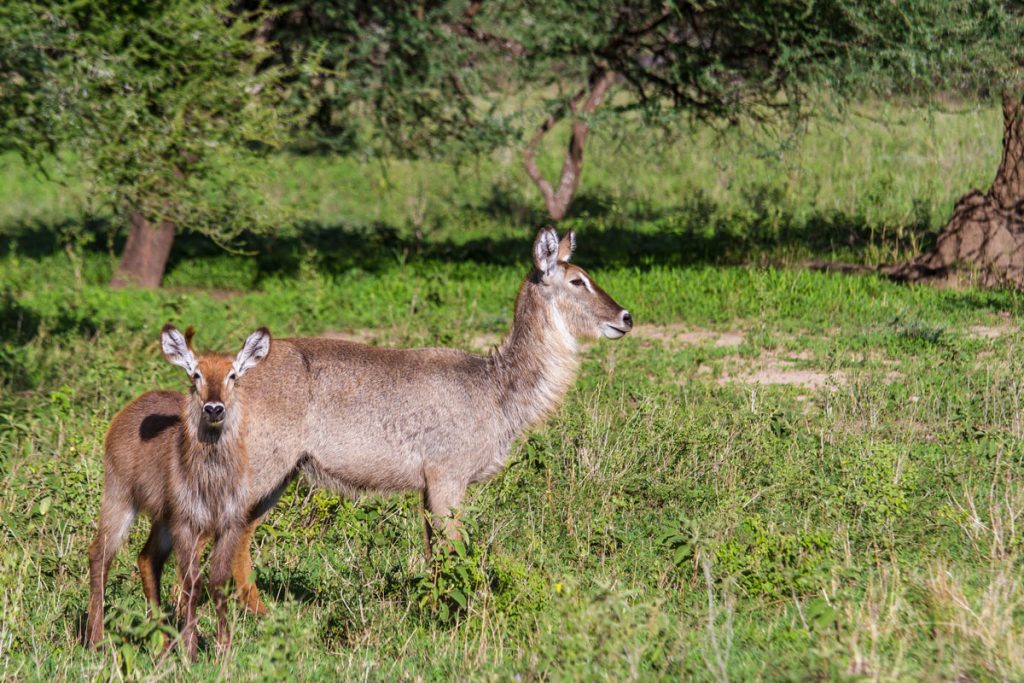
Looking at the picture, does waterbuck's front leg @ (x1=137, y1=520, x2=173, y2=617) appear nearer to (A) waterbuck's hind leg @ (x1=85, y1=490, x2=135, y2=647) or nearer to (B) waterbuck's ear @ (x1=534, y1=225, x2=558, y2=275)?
(A) waterbuck's hind leg @ (x1=85, y1=490, x2=135, y2=647)

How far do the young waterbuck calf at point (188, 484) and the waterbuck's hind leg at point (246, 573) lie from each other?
210 millimetres

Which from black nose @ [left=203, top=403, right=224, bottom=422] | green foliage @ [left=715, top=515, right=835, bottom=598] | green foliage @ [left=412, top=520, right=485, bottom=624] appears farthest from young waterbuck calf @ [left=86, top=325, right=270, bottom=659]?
green foliage @ [left=715, top=515, right=835, bottom=598]

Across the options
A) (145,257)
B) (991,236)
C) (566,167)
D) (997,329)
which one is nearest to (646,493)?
(997,329)

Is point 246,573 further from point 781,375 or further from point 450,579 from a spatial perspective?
point 781,375

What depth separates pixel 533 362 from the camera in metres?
Answer: 7.59

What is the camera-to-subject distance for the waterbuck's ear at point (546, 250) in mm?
7496

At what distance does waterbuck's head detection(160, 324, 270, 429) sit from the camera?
6.03 metres

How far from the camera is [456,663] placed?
18.4ft

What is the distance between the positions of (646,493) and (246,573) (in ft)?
8.08

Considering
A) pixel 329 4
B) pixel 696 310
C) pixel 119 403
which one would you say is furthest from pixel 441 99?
pixel 119 403

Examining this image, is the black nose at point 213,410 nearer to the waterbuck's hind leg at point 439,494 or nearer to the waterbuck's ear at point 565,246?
the waterbuck's hind leg at point 439,494

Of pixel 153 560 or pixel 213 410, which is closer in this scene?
pixel 213 410

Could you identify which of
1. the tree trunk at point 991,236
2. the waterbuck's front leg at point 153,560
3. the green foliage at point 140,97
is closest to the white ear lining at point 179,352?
the waterbuck's front leg at point 153,560

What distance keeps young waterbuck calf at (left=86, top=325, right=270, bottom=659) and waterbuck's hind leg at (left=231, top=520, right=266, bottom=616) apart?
0.21 m
